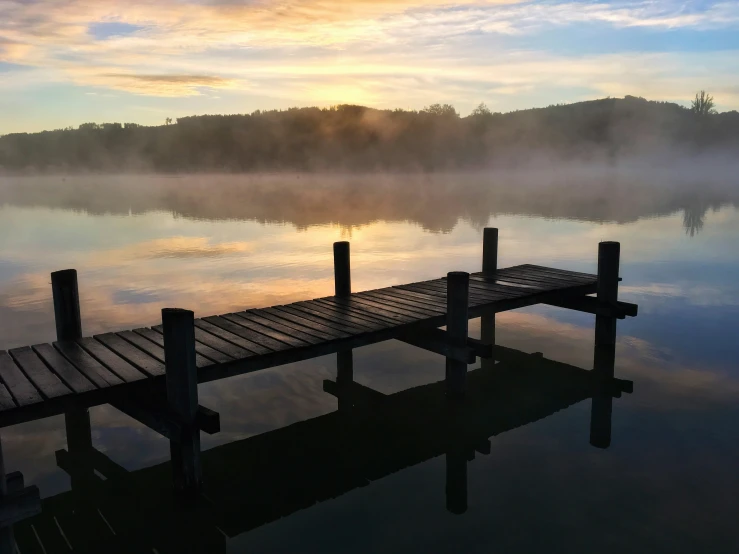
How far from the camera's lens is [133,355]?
24.2ft

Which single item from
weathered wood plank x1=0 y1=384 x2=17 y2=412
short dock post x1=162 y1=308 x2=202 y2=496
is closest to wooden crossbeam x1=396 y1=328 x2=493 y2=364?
short dock post x1=162 y1=308 x2=202 y2=496

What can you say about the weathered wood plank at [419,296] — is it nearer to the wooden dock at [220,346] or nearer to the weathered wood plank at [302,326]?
the wooden dock at [220,346]

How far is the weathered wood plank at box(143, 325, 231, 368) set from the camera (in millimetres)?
7107

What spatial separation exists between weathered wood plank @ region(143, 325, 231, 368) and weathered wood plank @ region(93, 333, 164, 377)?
275 mm

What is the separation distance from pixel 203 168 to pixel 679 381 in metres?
184

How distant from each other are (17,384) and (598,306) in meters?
9.37

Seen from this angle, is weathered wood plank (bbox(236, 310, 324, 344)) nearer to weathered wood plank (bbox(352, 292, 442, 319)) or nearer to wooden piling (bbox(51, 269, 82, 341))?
weathered wood plank (bbox(352, 292, 442, 319))

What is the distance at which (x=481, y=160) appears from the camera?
178750 millimetres

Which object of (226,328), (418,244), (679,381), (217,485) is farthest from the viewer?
(418,244)

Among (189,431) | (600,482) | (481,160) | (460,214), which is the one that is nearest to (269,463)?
(189,431)

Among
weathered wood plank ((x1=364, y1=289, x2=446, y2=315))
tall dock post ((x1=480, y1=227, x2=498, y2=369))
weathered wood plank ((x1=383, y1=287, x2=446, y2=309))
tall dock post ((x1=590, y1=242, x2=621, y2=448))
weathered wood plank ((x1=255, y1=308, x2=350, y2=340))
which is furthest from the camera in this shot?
tall dock post ((x1=480, y1=227, x2=498, y2=369))

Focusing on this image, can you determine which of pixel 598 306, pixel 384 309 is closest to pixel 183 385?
pixel 384 309

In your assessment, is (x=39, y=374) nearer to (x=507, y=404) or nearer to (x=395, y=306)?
(x=395, y=306)

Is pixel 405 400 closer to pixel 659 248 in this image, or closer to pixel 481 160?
pixel 659 248
